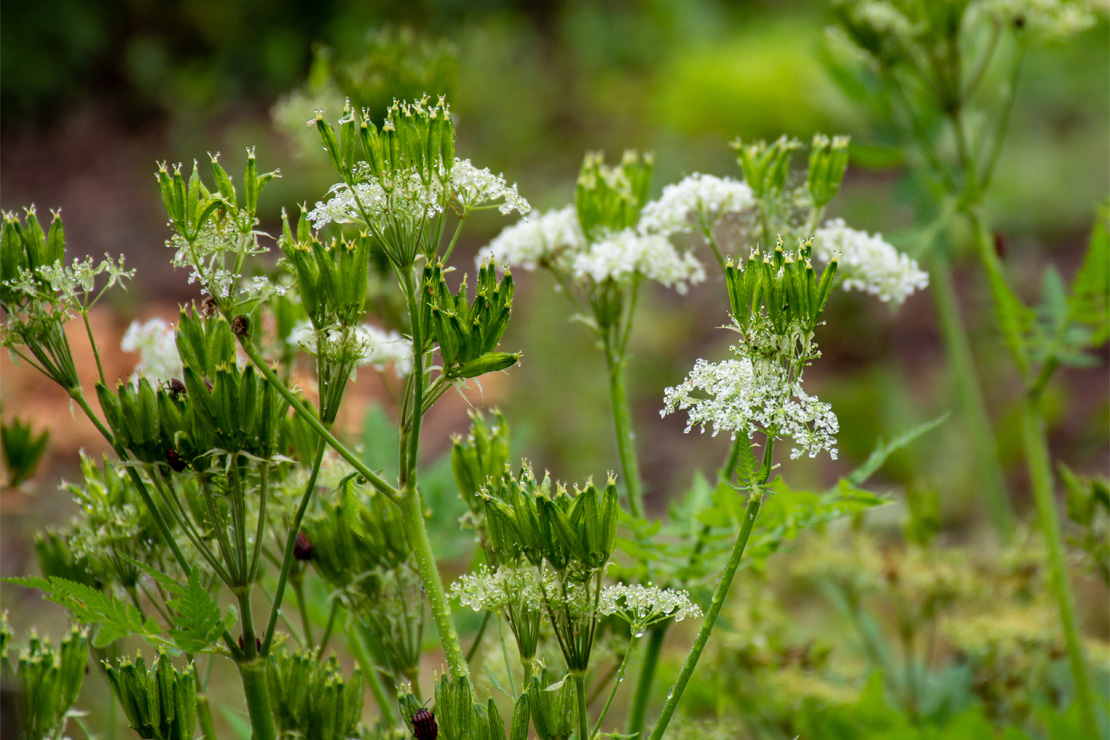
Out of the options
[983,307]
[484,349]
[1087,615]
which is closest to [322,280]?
[484,349]

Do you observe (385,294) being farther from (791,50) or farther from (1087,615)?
(791,50)

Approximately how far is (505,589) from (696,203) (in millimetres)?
614

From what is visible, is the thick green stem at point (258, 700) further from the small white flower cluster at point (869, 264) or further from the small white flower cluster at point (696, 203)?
the small white flower cluster at point (869, 264)

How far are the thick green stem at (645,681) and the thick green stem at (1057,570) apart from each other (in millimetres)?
726

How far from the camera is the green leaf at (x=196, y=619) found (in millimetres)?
796

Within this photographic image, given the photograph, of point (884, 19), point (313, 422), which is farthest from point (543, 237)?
point (884, 19)

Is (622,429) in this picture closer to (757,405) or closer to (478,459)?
(478,459)

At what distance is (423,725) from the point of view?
792mm

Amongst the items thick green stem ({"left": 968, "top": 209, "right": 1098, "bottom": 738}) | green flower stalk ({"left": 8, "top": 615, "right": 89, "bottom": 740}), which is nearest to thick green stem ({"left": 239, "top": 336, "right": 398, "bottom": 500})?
green flower stalk ({"left": 8, "top": 615, "right": 89, "bottom": 740})

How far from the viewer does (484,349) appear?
2.71 feet

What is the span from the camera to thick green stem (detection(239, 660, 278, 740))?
85 centimetres

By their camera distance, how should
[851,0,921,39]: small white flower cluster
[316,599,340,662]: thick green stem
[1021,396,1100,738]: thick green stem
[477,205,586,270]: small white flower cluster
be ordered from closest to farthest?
[316,599,340,662]: thick green stem → [477,205,586,270]: small white flower cluster → [1021,396,1100,738]: thick green stem → [851,0,921,39]: small white flower cluster

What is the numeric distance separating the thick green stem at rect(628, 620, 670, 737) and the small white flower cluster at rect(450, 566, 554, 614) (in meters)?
0.30

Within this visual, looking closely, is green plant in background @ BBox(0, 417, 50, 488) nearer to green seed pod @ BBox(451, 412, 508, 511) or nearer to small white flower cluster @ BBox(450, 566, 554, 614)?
green seed pod @ BBox(451, 412, 508, 511)
